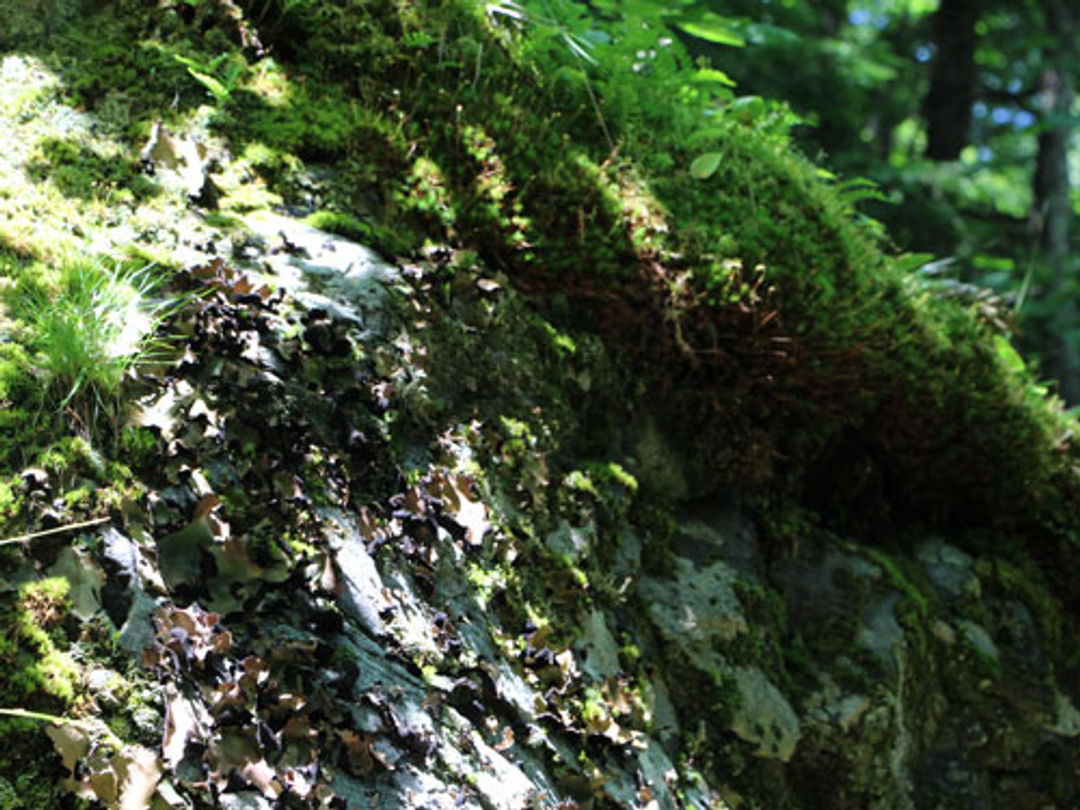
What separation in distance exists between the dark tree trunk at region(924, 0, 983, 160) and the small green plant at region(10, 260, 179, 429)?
12097mm

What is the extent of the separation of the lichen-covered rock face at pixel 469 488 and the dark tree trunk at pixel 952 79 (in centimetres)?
812

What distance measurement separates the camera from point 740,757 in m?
3.84

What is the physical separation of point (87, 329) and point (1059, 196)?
44.2ft

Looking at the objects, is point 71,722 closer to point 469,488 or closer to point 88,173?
point 469,488

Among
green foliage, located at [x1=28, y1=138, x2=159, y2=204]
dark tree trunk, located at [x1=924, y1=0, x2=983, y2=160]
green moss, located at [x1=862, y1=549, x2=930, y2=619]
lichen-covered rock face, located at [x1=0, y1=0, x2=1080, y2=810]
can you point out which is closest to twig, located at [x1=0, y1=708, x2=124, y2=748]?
lichen-covered rock face, located at [x1=0, y1=0, x2=1080, y2=810]

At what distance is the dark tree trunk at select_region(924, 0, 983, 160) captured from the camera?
12055 mm

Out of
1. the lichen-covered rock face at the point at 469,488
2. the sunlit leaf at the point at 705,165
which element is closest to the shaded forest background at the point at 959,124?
the lichen-covered rock face at the point at 469,488

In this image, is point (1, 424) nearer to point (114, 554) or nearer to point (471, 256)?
point (114, 554)

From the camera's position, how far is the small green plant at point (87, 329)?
2.50m

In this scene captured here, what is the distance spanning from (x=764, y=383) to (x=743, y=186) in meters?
1.14

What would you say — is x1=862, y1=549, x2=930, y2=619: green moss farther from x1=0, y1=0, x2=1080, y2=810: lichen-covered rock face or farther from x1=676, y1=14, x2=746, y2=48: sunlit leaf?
x1=676, y1=14, x2=746, y2=48: sunlit leaf

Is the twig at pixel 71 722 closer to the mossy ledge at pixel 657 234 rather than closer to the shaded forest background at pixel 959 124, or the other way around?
the mossy ledge at pixel 657 234

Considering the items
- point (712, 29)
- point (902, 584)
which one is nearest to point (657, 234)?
point (712, 29)

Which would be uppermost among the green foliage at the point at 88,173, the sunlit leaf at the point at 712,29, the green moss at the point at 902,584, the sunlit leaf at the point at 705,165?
the sunlit leaf at the point at 712,29
